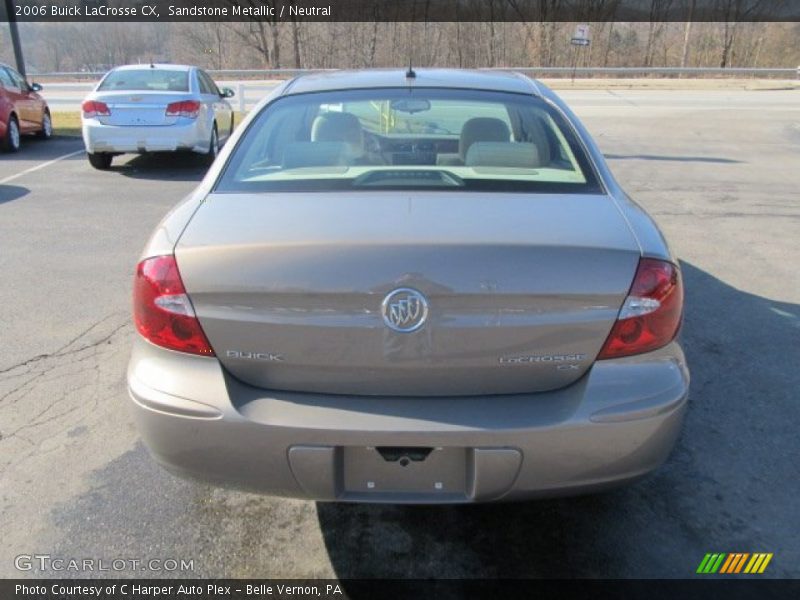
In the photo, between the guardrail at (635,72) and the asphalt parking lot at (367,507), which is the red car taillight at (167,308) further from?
the guardrail at (635,72)

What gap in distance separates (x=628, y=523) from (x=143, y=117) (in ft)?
30.0

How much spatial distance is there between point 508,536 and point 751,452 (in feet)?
4.29

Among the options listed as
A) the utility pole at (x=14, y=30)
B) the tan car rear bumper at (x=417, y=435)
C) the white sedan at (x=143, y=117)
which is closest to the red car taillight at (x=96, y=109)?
the white sedan at (x=143, y=117)

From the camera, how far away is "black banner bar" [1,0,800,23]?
123 feet

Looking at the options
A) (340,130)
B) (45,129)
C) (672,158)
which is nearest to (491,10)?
(672,158)

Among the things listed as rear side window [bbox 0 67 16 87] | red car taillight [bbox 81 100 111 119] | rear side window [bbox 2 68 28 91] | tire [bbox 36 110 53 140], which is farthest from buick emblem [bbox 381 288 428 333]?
tire [bbox 36 110 53 140]

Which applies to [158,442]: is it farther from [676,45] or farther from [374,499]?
[676,45]

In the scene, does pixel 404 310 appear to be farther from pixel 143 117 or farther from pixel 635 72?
pixel 635 72

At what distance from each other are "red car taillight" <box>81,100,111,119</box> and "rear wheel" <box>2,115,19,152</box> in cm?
311

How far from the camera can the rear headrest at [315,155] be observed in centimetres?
287

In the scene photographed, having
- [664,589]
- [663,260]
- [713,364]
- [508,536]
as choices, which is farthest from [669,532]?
[713,364]

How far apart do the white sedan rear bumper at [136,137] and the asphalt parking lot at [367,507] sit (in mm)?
3816

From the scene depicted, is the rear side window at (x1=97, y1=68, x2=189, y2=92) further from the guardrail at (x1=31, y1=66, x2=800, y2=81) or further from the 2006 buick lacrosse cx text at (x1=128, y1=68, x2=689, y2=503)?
the guardrail at (x1=31, y1=66, x2=800, y2=81)

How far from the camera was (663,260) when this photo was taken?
7.10 feet
